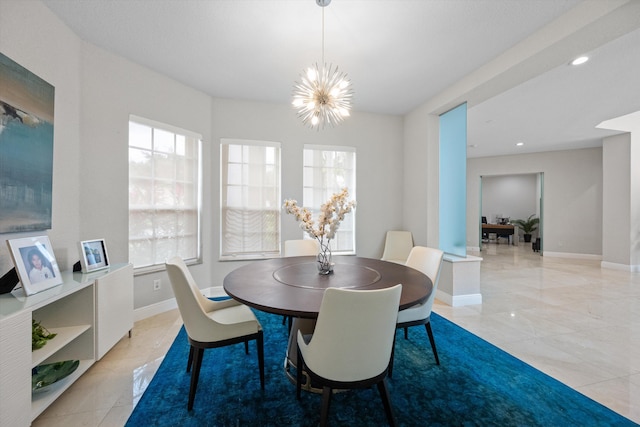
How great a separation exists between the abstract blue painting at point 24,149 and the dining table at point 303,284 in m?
1.51

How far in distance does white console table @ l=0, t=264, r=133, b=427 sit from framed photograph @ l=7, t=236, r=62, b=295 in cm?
6

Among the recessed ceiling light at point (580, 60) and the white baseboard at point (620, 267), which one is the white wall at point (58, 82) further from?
the white baseboard at point (620, 267)

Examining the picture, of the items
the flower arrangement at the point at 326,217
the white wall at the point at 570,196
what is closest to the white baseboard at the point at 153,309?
the flower arrangement at the point at 326,217

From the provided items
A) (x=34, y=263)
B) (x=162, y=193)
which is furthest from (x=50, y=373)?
(x=162, y=193)

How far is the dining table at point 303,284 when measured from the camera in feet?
4.65

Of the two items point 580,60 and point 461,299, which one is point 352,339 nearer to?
point 461,299

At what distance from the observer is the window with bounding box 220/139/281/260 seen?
12.4ft

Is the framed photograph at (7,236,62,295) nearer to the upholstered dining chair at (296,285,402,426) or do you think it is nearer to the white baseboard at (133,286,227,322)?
the white baseboard at (133,286,227,322)

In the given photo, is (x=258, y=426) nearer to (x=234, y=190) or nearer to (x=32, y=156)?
(x=32, y=156)

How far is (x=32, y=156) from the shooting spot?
193 cm

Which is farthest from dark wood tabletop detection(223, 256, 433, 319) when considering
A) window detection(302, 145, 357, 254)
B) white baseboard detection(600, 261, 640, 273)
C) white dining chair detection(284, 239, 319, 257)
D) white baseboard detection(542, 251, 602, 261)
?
white baseboard detection(542, 251, 602, 261)

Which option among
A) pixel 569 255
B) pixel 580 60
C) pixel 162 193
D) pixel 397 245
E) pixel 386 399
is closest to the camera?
pixel 386 399

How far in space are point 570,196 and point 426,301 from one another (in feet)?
25.7

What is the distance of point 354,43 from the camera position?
249 centimetres
